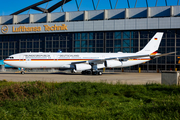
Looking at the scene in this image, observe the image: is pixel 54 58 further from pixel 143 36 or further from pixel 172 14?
pixel 172 14

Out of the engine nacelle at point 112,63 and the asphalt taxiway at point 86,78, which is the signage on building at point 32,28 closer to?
the engine nacelle at point 112,63

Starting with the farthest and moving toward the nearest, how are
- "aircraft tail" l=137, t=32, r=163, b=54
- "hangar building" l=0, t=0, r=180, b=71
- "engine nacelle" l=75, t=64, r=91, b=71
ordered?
"hangar building" l=0, t=0, r=180, b=71 < "aircraft tail" l=137, t=32, r=163, b=54 < "engine nacelle" l=75, t=64, r=91, b=71

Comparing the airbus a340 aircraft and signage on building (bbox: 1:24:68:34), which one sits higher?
signage on building (bbox: 1:24:68:34)

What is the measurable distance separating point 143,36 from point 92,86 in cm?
4305

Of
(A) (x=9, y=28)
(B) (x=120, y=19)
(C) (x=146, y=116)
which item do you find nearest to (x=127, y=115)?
(C) (x=146, y=116)

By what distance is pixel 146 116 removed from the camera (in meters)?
7.30

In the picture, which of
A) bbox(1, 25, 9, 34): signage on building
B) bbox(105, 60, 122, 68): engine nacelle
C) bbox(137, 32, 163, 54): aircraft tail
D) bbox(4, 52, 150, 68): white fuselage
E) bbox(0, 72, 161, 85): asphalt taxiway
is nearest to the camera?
bbox(0, 72, 161, 85): asphalt taxiway

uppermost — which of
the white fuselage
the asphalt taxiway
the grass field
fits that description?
the white fuselage

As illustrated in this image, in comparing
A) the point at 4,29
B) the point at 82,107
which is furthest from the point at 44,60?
the point at 4,29

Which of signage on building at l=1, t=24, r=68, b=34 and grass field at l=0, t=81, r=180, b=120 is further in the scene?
signage on building at l=1, t=24, r=68, b=34

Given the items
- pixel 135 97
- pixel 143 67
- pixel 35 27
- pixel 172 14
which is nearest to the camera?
pixel 135 97

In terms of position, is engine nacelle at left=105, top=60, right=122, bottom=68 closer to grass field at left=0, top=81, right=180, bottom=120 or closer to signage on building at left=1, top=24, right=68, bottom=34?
grass field at left=0, top=81, right=180, bottom=120

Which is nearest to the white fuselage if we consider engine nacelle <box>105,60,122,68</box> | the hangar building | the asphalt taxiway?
engine nacelle <box>105,60,122,68</box>

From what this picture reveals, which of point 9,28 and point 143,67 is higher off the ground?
point 9,28
